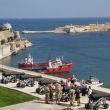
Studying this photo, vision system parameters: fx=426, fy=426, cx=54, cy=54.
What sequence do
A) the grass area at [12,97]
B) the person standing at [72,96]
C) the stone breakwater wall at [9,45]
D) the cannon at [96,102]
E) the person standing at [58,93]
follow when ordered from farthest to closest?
1. the stone breakwater wall at [9,45]
2. the grass area at [12,97]
3. the person standing at [58,93]
4. the person standing at [72,96]
5. the cannon at [96,102]

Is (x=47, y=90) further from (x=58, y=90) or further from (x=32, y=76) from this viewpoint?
(x=32, y=76)

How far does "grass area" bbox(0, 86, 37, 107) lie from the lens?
68.1ft

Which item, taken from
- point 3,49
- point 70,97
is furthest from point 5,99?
point 3,49

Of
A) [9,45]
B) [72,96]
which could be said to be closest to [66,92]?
[72,96]

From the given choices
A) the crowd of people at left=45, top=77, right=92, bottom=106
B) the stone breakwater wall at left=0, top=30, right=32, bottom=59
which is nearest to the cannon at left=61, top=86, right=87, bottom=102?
the crowd of people at left=45, top=77, right=92, bottom=106

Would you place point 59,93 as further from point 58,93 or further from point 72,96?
point 72,96

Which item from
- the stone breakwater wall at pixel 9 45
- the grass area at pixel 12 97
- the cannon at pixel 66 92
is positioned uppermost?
the cannon at pixel 66 92

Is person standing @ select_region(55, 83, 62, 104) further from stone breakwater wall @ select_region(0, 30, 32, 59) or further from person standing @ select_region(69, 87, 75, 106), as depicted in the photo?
stone breakwater wall @ select_region(0, 30, 32, 59)

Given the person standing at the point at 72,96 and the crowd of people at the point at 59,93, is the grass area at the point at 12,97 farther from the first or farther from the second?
the person standing at the point at 72,96

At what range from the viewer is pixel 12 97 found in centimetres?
2180

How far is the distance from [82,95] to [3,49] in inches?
2543

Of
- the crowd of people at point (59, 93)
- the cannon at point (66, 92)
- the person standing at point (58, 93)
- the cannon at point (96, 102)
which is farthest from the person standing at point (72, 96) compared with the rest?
the cannon at point (96, 102)

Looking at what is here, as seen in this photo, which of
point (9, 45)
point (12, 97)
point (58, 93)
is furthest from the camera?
point (9, 45)

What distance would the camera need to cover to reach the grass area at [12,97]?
20.8 m
